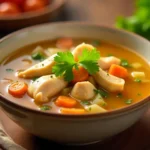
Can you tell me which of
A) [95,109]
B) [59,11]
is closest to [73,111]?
[95,109]

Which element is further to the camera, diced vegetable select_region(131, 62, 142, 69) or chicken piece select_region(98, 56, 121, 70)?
diced vegetable select_region(131, 62, 142, 69)

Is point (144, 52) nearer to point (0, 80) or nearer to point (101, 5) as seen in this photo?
point (0, 80)

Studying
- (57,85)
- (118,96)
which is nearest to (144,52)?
(118,96)

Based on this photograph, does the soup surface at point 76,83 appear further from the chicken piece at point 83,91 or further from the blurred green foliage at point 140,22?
the blurred green foliage at point 140,22

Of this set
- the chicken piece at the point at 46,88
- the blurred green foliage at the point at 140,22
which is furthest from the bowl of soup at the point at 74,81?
the blurred green foliage at the point at 140,22

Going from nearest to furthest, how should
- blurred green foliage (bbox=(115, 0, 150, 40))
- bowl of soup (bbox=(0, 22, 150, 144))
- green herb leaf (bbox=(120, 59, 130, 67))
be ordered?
1. bowl of soup (bbox=(0, 22, 150, 144))
2. green herb leaf (bbox=(120, 59, 130, 67))
3. blurred green foliage (bbox=(115, 0, 150, 40))

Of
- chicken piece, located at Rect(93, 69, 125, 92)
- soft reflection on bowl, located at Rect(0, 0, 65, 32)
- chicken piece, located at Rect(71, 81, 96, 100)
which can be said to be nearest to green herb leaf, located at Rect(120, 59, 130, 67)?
chicken piece, located at Rect(93, 69, 125, 92)

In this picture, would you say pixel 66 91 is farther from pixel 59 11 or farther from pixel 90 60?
pixel 59 11

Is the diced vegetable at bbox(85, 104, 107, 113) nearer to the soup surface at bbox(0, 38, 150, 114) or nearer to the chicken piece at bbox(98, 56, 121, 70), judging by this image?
the soup surface at bbox(0, 38, 150, 114)
